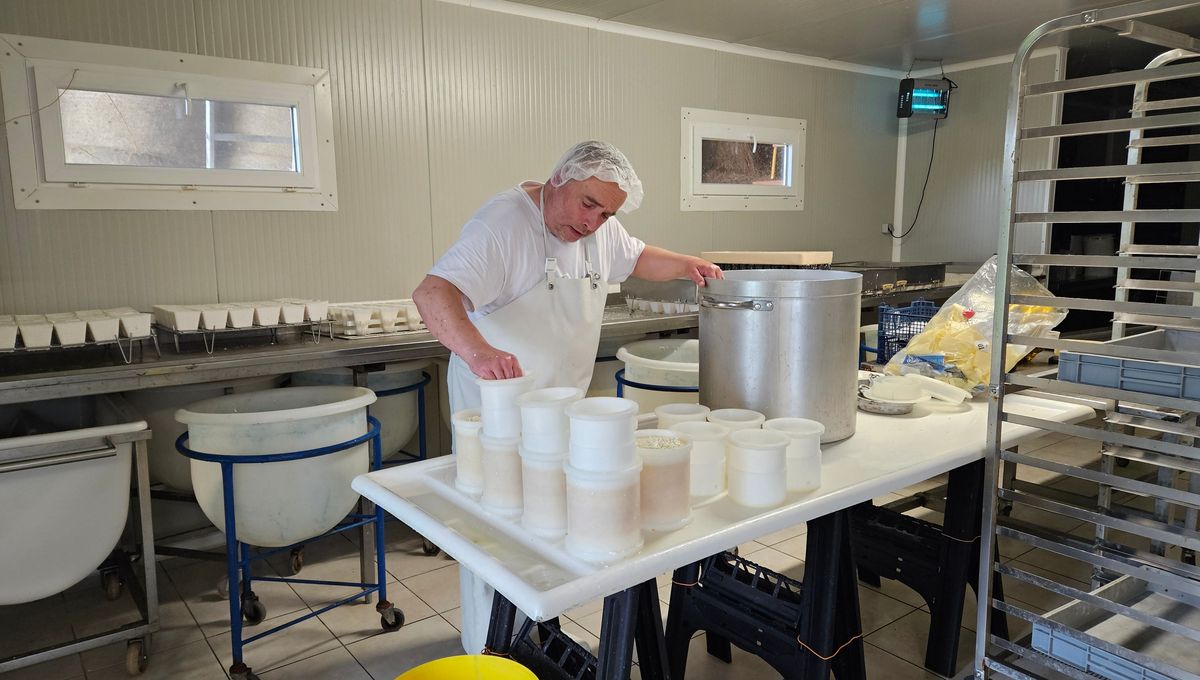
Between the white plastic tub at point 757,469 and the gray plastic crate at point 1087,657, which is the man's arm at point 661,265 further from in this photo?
the gray plastic crate at point 1087,657

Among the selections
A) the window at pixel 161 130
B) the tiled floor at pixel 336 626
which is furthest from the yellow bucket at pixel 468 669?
the window at pixel 161 130

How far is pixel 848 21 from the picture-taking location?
14.4 feet

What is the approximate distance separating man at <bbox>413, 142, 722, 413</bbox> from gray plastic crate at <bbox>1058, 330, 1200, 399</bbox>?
89 centimetres

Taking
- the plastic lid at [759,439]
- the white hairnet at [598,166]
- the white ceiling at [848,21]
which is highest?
the white ceiling at [848,21]

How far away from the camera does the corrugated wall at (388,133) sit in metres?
2.83

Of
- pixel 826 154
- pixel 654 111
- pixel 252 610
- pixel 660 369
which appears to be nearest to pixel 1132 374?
pixel 660 369

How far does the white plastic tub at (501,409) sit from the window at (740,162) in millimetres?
3543

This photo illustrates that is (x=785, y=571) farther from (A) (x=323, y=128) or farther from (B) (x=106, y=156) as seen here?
(B) (x=106, y=156)

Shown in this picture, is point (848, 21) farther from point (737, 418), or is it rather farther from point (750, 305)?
point (737, 418)

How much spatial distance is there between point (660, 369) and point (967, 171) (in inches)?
157

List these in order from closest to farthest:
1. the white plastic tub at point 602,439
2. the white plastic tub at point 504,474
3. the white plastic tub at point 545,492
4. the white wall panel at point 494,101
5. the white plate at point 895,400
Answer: the white plastic tub at point 602,439 < the white plastic tub at point 545,492 < the white plastic tub at point 504,474 < the white plate at point 895,400 < the white wall panel at point 494,101

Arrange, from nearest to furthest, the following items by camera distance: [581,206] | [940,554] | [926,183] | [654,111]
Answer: [581,206]
[940,554]
[654,111]
[926,183]

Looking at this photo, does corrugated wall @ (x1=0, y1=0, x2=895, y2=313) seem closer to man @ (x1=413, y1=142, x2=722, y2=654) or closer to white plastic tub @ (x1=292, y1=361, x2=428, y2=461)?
white plastic tub @ (x1=292, y1=361, x2=428, y2=461)

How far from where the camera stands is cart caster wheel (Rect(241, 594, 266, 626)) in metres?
2.67
